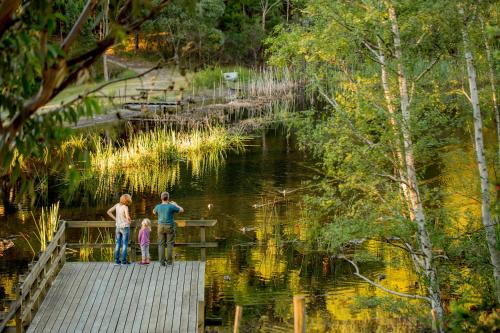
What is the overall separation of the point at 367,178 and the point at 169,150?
796 inches

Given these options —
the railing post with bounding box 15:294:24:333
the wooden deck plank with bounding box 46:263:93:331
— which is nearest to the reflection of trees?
the wooden deck plank with bounding box 46:263:93:331

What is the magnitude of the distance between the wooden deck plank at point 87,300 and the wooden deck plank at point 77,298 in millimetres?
54

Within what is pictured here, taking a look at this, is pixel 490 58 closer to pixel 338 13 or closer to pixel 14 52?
pixel 338 13

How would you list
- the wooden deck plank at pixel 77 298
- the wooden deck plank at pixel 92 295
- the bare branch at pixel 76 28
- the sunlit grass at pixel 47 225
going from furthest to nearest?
the sunlit grass at pixel 47 225 < the wooden deck plank at pixel 92 295 < the wooden deck plank at pixel 77 298 < the bare branch at pixel 76 28

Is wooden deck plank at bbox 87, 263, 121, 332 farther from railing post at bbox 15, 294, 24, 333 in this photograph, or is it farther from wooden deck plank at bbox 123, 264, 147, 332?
railing post at bbox 15, 294, 24, 333

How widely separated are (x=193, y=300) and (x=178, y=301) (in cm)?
27

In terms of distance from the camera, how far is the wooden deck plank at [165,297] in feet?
44.9

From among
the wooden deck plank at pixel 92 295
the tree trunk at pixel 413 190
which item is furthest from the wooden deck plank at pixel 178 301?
the tree trunk at pixel 413 190

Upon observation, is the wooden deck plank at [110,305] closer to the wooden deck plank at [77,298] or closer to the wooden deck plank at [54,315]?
the wooden deck plank at [77,298]

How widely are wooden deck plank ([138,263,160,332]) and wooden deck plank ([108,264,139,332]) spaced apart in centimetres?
33

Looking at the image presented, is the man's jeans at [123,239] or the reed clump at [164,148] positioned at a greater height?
the reed clump at [164,148]

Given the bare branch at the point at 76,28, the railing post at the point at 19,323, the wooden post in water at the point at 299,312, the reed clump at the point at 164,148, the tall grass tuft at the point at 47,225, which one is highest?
the reed clump at the point at 164,148

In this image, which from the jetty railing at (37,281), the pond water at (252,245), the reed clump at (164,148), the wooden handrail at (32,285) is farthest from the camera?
the reed clump at (164,148)

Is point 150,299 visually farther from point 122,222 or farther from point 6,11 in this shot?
point 6,11
